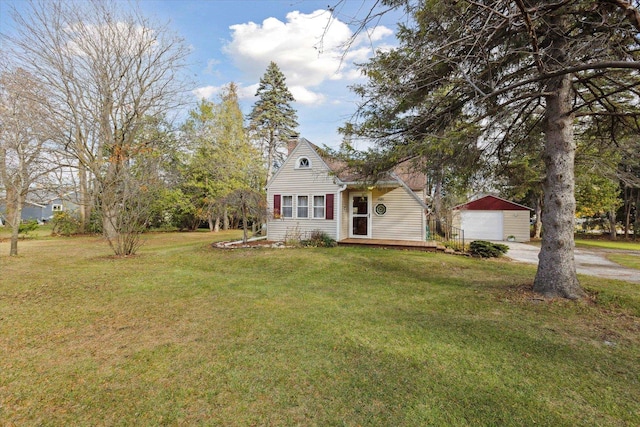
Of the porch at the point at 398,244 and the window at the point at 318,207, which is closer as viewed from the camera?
the porch at the point at 398,244

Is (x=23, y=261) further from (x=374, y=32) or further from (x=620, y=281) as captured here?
(x=620, y=281)

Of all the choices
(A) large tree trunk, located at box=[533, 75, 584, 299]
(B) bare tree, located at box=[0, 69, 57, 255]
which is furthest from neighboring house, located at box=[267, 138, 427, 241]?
(B) bare tree, located at box=[0, 69, 57, 255]

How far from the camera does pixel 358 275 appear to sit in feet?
25.2

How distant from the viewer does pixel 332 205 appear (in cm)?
1295

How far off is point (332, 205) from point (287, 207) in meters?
2.33

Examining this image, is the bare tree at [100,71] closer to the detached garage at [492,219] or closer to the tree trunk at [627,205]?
the detached garage at [492,219]

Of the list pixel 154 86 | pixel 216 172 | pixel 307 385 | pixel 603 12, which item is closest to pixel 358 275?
pixel 307 385

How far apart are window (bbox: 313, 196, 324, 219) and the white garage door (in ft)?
38.1

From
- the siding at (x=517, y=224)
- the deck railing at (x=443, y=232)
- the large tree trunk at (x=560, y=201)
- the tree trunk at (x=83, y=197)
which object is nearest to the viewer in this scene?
the large tree trunk at (x=560, y=201)

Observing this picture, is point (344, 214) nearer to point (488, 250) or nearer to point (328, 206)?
point (328, 206)

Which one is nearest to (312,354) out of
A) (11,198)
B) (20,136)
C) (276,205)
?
(276,205)

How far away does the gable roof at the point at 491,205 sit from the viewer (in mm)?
19250

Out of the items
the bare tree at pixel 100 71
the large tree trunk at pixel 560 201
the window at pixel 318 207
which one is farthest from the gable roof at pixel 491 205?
the bare tree at pixel 100 71

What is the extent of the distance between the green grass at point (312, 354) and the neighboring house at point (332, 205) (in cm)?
651
